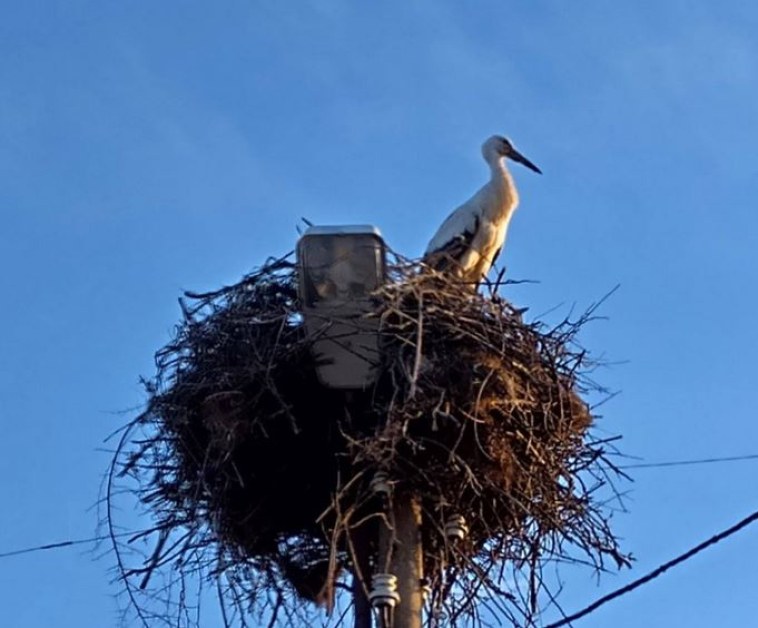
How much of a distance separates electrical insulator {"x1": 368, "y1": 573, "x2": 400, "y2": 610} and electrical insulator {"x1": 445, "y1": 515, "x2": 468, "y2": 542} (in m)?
0.41

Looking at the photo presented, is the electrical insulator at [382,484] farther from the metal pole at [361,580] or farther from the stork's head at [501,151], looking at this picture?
the stork's head at [501,151]

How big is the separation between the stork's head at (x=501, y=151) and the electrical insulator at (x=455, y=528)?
393cm

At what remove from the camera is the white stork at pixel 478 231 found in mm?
8750

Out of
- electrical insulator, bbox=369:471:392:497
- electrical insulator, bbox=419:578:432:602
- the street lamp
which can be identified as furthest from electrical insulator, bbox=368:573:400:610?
the street lamp

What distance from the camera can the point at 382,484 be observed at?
6.09 meters

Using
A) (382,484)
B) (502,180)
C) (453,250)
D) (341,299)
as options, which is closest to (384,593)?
(382,484)

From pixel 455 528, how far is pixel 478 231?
10.1 feet

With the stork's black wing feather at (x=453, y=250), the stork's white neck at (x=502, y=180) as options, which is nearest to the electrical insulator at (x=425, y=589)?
the stork's black wing feather at (x=453, y=250)

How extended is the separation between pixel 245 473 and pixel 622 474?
1.39 m

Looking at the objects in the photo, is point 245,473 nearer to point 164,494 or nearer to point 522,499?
point 164,494

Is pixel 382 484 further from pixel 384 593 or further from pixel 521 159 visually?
pixel 521 159

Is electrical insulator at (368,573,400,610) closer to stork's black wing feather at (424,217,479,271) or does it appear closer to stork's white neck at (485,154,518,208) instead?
stork's black wing feather at (424,217,479,271)

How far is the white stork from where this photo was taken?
8.75 meters

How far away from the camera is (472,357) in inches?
261
